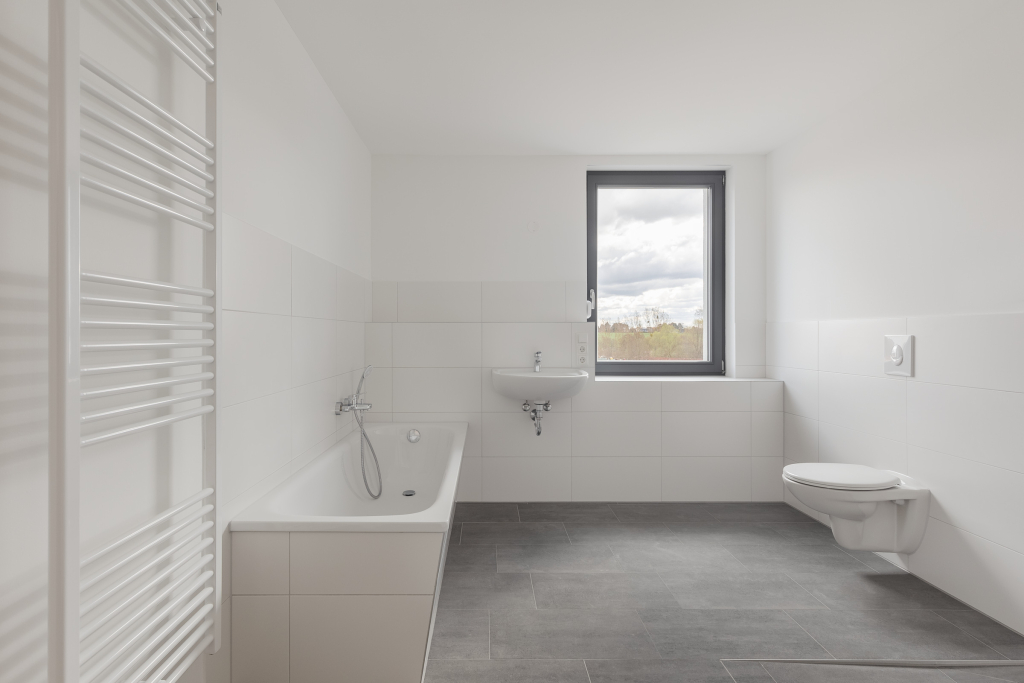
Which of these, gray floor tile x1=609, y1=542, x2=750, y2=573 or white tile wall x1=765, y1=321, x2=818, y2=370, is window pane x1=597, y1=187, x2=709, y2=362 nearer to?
white tile wall x1=765, y1=321, x2=818, y2=370

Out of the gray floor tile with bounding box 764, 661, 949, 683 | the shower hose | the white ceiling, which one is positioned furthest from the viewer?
the shower hose

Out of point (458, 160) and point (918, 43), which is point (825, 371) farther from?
point (458, 160)

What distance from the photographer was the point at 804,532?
9.66 feet

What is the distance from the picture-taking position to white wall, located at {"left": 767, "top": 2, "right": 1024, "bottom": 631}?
6.40 feet

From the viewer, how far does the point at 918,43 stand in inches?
87.7

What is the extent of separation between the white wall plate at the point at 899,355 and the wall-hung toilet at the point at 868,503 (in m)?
0.46

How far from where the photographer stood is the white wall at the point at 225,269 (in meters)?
0.90

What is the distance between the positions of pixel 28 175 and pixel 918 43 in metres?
2.97

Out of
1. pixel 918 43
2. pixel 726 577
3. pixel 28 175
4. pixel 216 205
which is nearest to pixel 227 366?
pixel 216 205

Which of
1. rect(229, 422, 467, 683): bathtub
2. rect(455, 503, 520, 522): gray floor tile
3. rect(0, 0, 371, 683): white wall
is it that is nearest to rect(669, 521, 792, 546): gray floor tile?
rect(455, 503, 520, 522): gray floor tile

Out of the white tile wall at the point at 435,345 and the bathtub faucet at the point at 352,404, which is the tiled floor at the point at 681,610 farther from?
the white tile wall at the point at 435,345

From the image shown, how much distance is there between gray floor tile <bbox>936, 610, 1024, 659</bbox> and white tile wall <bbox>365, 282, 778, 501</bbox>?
4.55ft

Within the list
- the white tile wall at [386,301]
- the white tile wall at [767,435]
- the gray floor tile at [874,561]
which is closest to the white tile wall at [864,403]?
the white tile wall at [767,435]

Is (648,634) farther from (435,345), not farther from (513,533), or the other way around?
(435,345)
